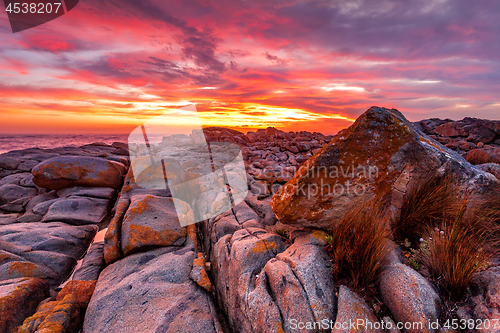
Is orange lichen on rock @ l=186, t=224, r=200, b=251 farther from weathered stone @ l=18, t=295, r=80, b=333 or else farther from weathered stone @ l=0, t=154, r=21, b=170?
weathered stone @ l=0, t=154, r=21, b=170

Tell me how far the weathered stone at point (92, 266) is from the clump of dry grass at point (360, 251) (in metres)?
7.78

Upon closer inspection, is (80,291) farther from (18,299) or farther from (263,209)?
(263,209)

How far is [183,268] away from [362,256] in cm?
508

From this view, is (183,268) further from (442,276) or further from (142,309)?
(442,276)

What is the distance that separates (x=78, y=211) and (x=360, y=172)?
13.4 meters

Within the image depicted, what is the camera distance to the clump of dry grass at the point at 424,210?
14.4 ft

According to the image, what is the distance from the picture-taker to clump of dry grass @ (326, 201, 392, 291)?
370cm

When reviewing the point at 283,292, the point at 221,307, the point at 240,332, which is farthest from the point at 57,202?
the point at 283,292

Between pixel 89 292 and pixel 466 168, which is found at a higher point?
pixel 466 168

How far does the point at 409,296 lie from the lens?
3.18m

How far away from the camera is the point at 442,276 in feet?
10.9

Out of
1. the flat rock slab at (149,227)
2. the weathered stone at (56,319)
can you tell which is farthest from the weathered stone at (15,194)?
the weathered stone at (56,319)

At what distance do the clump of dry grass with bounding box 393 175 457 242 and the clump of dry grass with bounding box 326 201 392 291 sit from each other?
0.71m

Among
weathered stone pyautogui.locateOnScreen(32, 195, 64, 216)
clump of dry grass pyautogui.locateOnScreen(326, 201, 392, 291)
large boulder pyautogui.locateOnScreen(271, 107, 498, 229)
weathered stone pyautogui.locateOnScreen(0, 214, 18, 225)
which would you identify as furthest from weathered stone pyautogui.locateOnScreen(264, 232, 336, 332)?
weathered stone pyautogui.locateOnScreen(0, 214, 18, 225)
